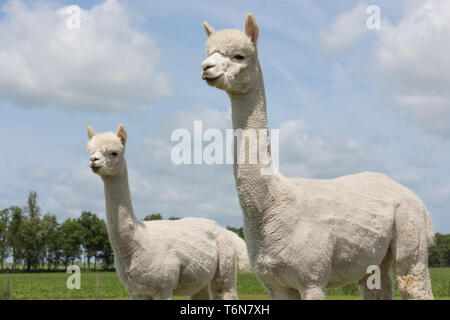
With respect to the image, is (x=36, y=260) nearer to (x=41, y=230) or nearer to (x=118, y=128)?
(x=41, y=230)

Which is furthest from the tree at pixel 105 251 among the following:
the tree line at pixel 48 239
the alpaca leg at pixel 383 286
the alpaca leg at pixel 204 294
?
the alpaca leg at pixel 383 286

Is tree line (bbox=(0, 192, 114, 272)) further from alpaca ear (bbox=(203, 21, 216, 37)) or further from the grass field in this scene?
alpaca ear (bbox=(203, 21, 216, 37))

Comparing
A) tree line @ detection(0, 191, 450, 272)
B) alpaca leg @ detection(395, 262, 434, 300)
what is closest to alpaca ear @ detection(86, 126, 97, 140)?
alpaca leg @ detection(395, 262, 434, 300)

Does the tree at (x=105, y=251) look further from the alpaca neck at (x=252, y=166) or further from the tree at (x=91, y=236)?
the alpaca neck at (x=252, y=166)

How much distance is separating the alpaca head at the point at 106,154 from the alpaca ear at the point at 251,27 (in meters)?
3.74

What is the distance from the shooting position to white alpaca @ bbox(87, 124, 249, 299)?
26.4ft

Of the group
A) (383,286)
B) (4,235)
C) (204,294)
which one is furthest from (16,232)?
(383,286)

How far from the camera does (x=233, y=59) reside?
15.6ft

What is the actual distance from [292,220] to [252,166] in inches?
25.5

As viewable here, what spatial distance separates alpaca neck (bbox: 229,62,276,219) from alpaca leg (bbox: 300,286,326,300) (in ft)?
2.70

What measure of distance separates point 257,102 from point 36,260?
8046 centimetres

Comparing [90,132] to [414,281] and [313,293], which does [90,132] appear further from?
[414,281]

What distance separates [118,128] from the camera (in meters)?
8.48

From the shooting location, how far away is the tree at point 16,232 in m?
69.6
